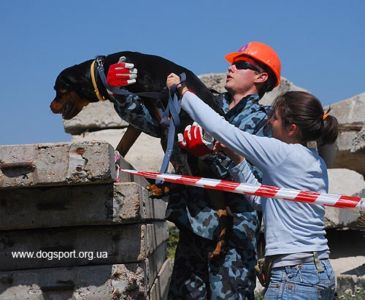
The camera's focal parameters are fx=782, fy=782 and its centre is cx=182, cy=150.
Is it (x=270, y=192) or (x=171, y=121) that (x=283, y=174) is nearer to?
(x=270, y=192)

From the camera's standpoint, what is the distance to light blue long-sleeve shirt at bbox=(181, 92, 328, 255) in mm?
3299

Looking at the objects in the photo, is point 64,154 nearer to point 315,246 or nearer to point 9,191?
point 9,191

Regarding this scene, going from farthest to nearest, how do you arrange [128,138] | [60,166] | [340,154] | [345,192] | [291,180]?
[340,154] < [345,192] < [128,138] < [60,166] < [291,180]

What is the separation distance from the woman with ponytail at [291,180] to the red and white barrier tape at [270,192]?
33 millimetres

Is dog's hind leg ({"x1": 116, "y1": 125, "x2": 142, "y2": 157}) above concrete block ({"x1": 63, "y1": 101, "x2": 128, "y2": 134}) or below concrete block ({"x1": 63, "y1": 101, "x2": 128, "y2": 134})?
below

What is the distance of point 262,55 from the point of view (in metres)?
4.21

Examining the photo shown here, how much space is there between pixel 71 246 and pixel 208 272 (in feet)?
2.40

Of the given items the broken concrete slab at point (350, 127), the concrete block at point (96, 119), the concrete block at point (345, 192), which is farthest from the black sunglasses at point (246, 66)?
the concrete block at point (96, 119)

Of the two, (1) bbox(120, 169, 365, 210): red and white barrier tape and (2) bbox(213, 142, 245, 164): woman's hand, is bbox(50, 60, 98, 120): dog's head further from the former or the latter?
(2) bbox(213, 142, 245, 164): woman's hand

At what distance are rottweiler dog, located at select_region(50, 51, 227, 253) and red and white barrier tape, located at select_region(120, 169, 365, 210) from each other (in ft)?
1.85

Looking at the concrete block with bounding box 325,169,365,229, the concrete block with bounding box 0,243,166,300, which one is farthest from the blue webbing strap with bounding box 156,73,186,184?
the concrete block with bounding box 325,169,365,229

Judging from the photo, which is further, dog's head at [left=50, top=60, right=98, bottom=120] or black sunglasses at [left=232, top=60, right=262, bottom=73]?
dog's head at [left=50, top=60, right=98, bottom=120]

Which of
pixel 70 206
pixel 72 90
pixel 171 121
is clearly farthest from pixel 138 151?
pixel 70 206

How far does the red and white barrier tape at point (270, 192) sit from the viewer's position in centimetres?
332
